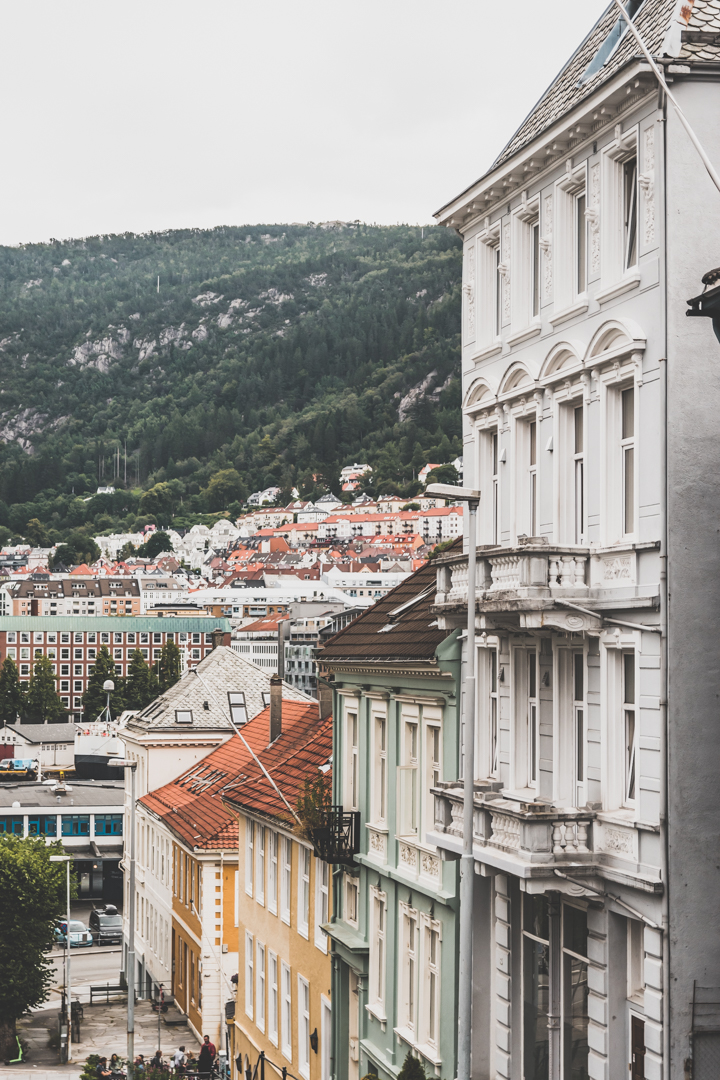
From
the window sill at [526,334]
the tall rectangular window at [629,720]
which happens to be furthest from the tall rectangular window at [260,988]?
the tall rectangular window at [629,720]

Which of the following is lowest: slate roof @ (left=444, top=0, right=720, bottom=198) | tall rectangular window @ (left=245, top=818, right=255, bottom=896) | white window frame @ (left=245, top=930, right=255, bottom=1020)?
white window frame @ (left=245, top=930, right=255, bottom=1020)

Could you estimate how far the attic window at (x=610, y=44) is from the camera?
72.6 feet

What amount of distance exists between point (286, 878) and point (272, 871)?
1815 millimetres

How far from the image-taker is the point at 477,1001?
2359cm

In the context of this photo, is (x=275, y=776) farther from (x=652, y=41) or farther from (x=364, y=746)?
(x=652, y=41)

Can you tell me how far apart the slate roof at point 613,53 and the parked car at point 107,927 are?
260ft

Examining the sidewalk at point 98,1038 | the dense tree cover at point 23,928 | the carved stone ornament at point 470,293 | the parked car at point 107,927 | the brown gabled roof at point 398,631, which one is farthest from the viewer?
the parked car at point 107,927

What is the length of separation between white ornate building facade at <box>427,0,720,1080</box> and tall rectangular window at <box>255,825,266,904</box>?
17.7 metres

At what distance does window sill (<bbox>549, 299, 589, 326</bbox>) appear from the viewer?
20.4 m

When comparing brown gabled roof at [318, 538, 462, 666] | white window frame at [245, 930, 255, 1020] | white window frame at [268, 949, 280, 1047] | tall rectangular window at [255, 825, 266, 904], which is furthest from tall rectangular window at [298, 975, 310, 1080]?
brown gabled roof at [318, 538, 462, 666]

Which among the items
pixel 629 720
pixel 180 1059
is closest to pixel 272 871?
pixel 180 1059

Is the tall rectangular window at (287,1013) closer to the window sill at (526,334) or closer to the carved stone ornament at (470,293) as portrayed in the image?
the carved stone ornament at (470,293)

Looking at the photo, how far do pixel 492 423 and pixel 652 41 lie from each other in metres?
6.46

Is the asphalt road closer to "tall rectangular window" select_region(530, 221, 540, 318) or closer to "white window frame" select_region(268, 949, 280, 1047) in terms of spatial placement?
"white window frame" select_region(268, 949, 280, 1047)
